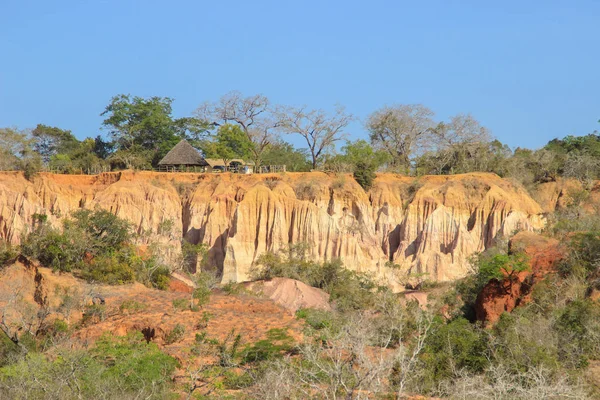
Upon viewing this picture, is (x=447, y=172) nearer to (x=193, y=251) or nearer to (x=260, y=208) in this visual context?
(x=260, y=208)

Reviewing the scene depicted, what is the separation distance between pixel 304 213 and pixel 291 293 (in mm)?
9985

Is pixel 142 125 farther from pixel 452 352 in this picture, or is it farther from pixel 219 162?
pixel 452 352

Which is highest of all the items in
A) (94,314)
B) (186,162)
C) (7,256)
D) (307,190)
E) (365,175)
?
(186,162)

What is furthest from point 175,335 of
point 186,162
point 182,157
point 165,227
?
point 182,157

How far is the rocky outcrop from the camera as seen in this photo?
91.4ft

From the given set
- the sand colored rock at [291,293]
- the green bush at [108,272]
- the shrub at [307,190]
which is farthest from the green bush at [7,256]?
the shrub at [307,190]

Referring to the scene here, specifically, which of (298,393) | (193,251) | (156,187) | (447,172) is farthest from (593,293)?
(447,172)

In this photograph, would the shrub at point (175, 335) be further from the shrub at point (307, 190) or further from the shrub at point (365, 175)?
the shrub at point (365, 175)

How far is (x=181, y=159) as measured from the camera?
5409cm

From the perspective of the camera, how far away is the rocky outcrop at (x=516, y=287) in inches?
1097

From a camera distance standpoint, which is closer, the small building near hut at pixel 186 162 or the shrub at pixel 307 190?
the shrub at pixel 307 190

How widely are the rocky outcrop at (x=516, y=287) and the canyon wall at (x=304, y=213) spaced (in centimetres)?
1552

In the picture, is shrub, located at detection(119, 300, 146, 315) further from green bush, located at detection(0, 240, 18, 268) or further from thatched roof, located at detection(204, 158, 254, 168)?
thatched roof, located at detection(204, 158, 254, 168)

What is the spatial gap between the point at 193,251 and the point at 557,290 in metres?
19.7
